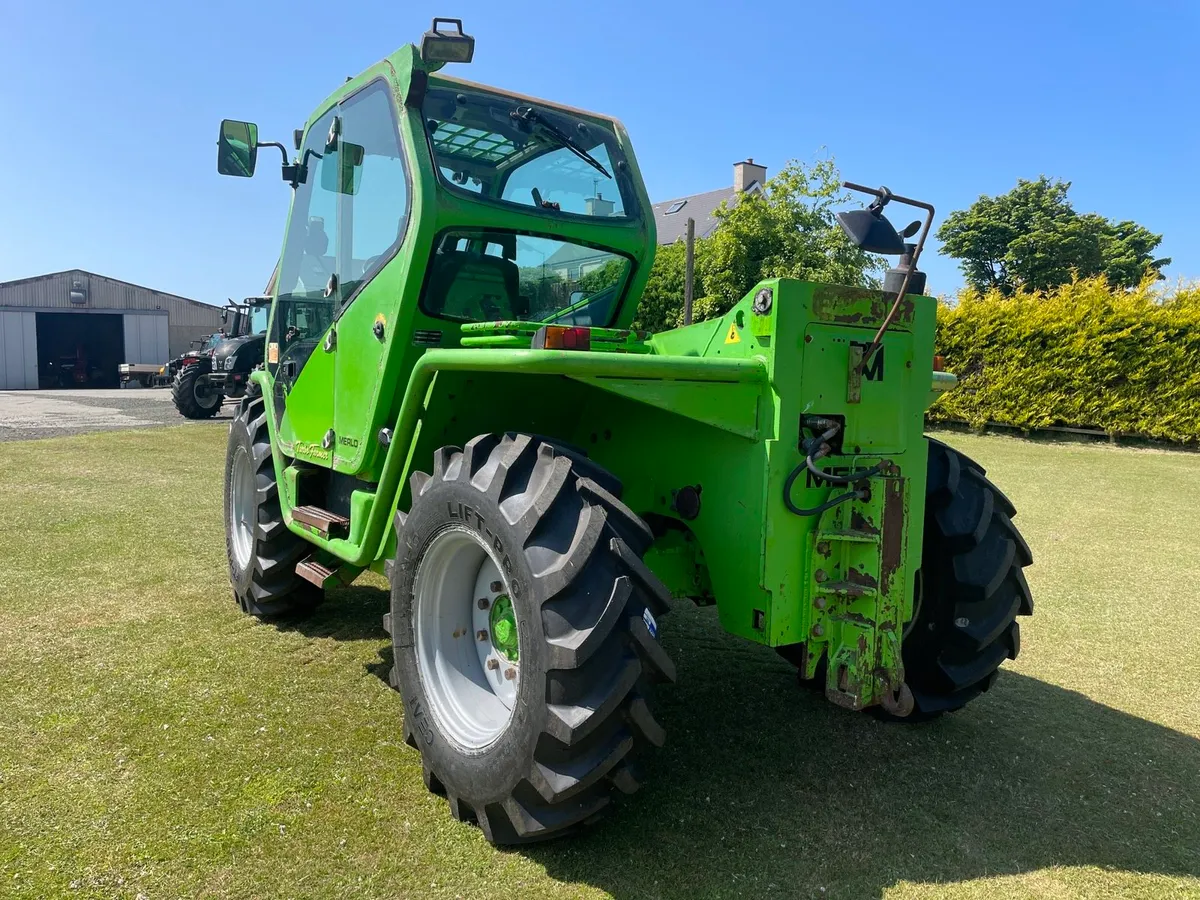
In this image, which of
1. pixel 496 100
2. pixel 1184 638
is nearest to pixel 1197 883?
pixel 1184 638

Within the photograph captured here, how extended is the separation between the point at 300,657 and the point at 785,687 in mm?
2443

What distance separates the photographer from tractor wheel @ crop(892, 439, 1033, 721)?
319cm

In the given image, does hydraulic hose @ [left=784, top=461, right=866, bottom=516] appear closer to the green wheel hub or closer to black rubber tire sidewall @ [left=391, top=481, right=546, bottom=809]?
black rubber tire sidewall @ [left=391, top=481, right=546, bottom=809]

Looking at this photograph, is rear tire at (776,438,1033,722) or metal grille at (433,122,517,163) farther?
metal grille at (433,122,517,163)

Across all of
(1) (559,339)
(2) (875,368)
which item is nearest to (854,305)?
(2) (875,368)

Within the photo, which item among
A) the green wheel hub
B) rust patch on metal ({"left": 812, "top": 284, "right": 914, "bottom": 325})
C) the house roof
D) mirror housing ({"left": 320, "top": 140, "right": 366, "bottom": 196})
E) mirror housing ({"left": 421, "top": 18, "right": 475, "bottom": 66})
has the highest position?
the house roof

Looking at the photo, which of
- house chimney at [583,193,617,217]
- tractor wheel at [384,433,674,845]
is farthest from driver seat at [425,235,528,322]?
tractor wheel at [384,433,674,845]

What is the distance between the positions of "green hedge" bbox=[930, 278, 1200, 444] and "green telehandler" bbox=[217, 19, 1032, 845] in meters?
13.7

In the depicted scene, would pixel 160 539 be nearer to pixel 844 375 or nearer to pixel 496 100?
pixel 496 100

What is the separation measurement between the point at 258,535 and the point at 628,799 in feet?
9.00

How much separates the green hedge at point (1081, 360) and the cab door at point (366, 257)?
14.2m

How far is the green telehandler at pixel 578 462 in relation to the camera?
7.95 feet

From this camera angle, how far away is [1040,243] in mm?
41062

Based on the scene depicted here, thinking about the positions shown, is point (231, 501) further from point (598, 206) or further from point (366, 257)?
point (598, 206)
